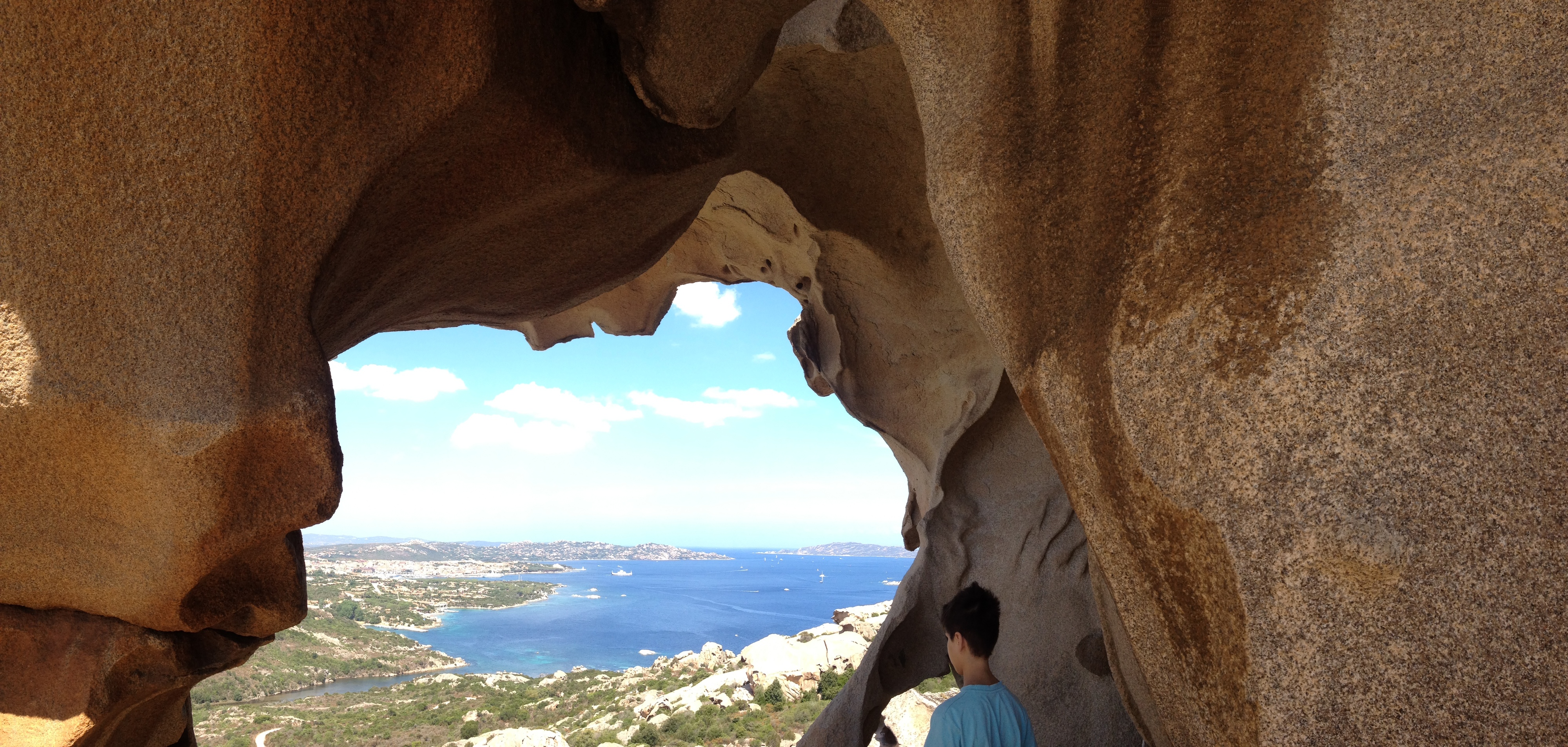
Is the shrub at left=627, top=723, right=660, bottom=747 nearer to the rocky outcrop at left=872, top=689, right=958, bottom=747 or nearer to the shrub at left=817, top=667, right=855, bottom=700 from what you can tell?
the shrub at left=817, top=667, right=855, bottom=700

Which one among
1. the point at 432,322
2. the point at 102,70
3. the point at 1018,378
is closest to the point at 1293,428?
the point at 1018,378

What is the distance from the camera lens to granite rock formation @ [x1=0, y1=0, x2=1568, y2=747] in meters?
1.57

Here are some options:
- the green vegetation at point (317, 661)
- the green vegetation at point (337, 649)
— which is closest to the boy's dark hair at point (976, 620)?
the green vegetation at point (337, 649)

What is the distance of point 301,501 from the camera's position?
2.33 m

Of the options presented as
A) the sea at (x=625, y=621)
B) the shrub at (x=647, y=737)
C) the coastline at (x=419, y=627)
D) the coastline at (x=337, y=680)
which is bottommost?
the sea at (x=625, y=621)

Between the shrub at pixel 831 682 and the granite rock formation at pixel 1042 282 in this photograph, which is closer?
the granite rock formation at pixel 1042 282

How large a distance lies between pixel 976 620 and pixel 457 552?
129927 mm

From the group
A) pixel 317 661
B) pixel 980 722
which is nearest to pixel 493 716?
pixel 317 661

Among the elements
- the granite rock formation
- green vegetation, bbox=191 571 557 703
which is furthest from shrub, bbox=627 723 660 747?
the granite rock formation

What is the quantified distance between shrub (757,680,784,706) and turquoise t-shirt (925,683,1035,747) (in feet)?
30.4

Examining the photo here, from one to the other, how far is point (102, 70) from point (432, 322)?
254 centimetres

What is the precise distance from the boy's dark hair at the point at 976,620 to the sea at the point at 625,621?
584 cm

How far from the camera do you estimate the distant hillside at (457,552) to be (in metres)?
104

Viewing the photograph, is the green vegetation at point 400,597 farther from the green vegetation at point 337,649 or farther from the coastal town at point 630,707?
the coastal town at point 630,707
